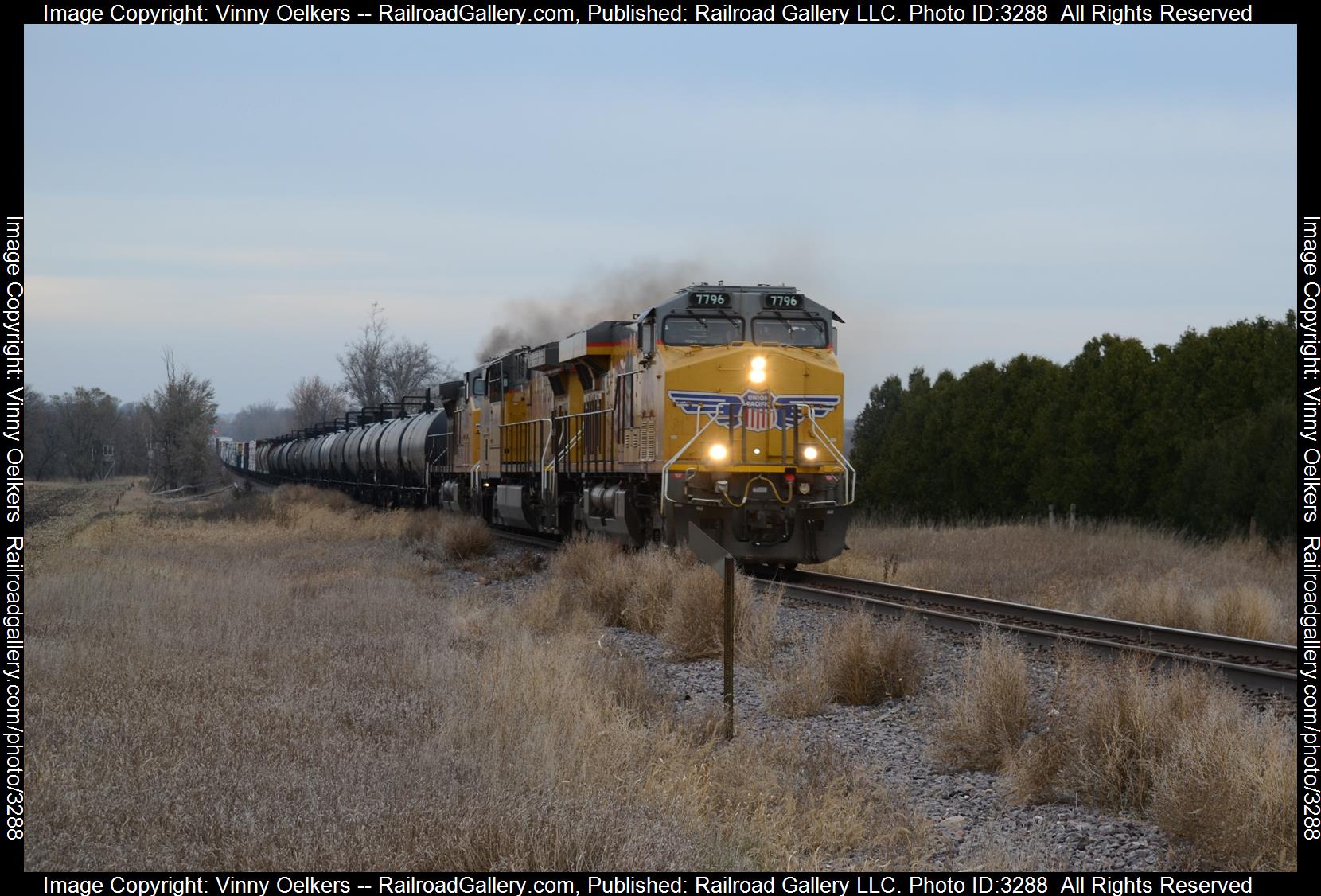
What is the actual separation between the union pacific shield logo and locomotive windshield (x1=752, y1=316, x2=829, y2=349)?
83 cm

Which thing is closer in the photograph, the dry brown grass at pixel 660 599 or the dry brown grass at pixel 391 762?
the dry brown grass at pixel 391 762

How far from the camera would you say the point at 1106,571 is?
1492 centimetres

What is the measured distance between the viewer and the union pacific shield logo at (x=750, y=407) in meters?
14.4

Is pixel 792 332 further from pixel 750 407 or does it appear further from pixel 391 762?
pixel 391 762

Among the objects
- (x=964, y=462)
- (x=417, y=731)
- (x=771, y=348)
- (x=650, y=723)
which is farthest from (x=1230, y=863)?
(x=964, y=462)

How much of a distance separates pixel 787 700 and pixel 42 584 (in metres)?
8.78

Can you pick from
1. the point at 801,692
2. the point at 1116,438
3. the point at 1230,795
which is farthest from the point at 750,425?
the point at 1116,438

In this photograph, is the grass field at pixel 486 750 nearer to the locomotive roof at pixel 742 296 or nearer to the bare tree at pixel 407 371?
the locomotive roof at pixel 742 296

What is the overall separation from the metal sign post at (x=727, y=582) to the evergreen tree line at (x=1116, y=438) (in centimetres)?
1564

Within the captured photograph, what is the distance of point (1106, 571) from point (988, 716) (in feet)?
30.0

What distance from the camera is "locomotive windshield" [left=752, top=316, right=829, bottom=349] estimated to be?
15.1m

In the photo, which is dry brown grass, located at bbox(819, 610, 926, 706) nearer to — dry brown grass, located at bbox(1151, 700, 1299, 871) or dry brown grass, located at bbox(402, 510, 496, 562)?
dry brown grass, located at bbox(1151, 700, 1299, 871)

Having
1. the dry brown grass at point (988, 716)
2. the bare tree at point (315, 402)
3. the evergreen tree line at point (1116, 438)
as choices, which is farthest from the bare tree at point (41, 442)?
the dry brown grass at point (988, 716)

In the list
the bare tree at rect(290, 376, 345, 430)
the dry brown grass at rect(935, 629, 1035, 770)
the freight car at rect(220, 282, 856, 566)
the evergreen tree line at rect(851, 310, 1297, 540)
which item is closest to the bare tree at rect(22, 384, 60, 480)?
the bare tree at rect(290, 376, 345, 430)
